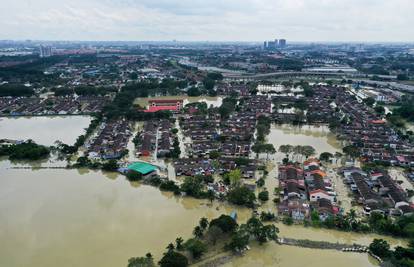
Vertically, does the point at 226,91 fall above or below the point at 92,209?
above

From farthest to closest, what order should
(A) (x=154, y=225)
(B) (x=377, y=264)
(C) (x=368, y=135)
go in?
(C) (x=368, y=135) < (A) (x=154, y=225) < (B) (x=377, y=264)

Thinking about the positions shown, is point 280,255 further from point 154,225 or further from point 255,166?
point 255,166

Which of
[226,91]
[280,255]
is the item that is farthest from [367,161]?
[226,91]

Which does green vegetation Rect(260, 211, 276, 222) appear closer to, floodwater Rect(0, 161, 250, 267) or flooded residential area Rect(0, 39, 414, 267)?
flooded residential area Rect(0, 39, 414, 267)

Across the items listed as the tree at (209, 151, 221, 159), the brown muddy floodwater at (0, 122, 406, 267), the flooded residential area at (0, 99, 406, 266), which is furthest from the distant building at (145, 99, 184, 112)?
the brown muddy floodwater at (0, 122, 406, 267)

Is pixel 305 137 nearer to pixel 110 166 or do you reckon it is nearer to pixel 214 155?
pixel 214 155

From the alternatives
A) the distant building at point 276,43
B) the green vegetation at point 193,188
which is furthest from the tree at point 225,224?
the distant building at point 276,43

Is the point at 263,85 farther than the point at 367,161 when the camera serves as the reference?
Yes
